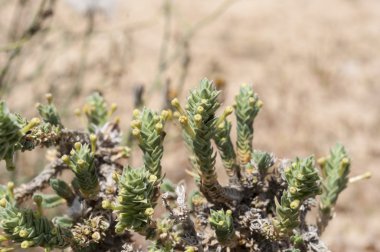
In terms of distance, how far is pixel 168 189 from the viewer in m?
1.39

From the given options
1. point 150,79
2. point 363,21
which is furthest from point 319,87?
point 150,79

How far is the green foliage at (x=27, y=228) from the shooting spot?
3.34ft

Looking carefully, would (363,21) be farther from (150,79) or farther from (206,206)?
(206,206)

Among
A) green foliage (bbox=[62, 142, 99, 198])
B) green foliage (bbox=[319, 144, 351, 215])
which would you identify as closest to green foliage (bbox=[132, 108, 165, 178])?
green foliage (bbox=[62, 142, 99, 198])

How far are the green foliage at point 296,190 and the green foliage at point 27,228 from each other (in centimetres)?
45

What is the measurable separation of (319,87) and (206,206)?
478 centimetres

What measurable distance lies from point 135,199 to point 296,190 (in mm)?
319

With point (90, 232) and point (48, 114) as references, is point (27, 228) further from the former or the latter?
point (48, 114)

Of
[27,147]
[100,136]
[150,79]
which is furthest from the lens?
[150,79]

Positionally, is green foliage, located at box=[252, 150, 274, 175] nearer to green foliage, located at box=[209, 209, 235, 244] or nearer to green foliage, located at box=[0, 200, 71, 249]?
green foliage, located at box=[209, 209, 235, 244]

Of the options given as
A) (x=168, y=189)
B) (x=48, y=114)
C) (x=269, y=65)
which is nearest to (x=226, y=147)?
→ (x=168, y=189)

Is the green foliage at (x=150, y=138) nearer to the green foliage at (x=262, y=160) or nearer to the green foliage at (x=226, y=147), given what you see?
the green foliage at (x=226, y=147)

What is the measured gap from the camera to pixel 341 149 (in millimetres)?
1442

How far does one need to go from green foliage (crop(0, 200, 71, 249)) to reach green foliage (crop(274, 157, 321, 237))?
0.45m
